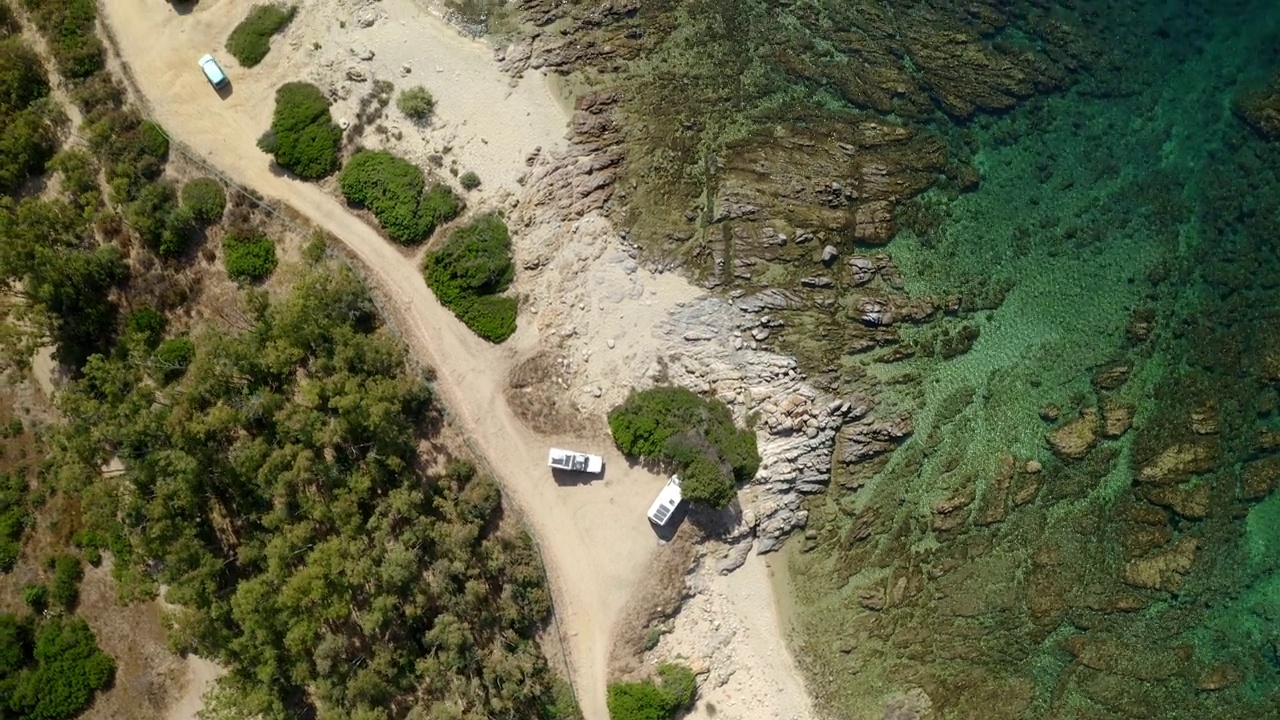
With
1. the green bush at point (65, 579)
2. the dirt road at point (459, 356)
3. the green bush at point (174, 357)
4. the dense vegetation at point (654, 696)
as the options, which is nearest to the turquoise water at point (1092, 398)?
the dense vegetation at point (654, 696)

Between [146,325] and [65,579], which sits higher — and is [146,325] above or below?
above

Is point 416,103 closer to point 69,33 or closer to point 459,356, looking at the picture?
point 459,356

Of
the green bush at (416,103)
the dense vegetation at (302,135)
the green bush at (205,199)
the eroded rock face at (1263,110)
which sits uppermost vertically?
the eroded rock face at (1263,110)

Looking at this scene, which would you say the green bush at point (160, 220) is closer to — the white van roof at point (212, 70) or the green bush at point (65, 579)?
the white van roof at point (212, 70)

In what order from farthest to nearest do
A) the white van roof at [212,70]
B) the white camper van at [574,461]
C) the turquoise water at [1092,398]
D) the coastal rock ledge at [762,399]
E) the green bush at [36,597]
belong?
the turquoise water at [1092,398], the coastal rock ledge at [762,399], the white van roof at [212,70], the white camper van at [574,461], the green bush at [36,597]

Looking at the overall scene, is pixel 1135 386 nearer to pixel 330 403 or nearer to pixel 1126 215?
pixel 1126 215

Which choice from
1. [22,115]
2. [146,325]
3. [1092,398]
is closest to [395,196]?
[146,325]

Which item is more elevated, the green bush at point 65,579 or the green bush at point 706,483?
the green bush at point 706,483
